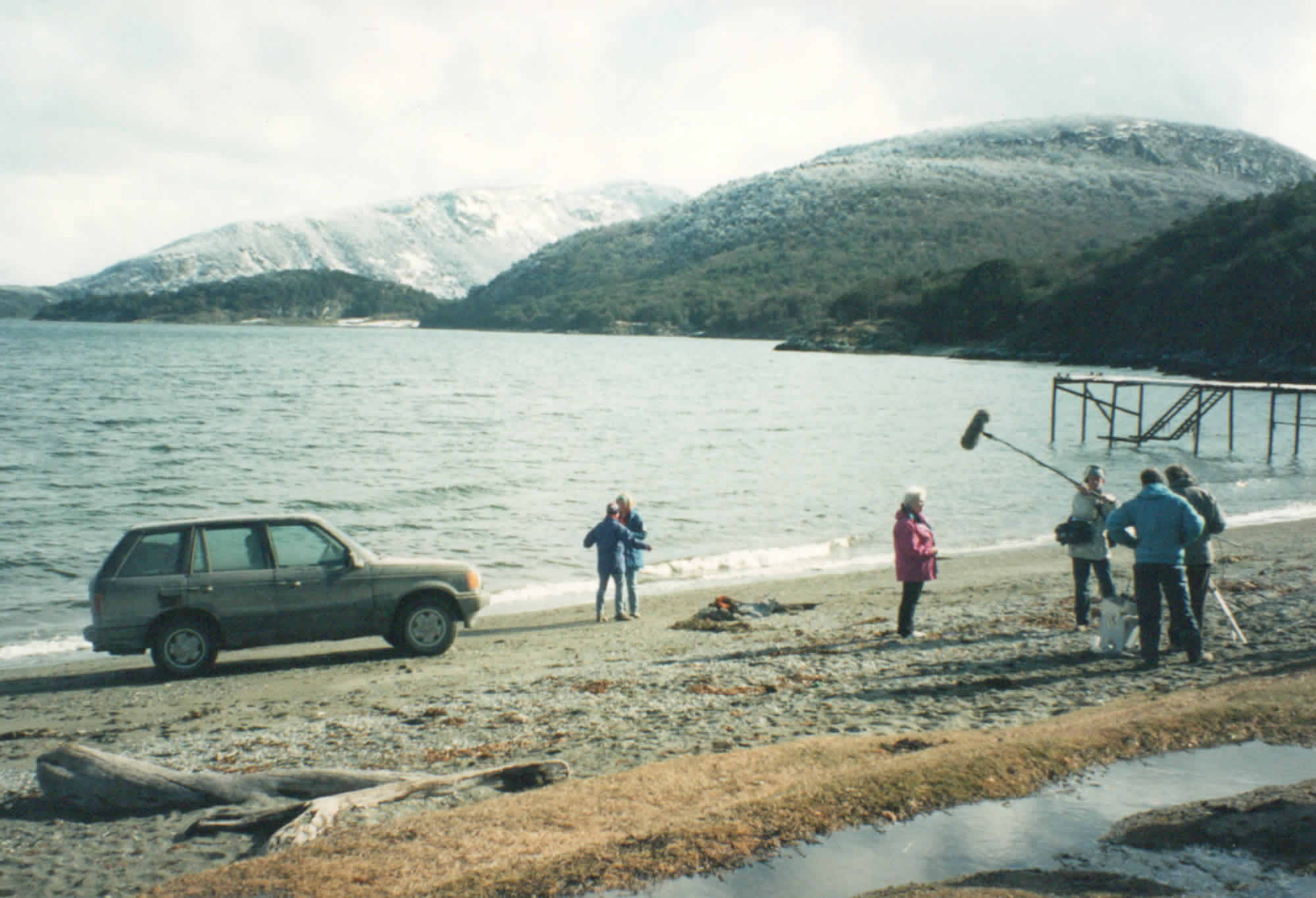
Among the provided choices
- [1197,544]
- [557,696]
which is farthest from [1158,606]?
[557,696]

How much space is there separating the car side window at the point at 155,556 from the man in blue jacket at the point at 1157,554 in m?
9.98

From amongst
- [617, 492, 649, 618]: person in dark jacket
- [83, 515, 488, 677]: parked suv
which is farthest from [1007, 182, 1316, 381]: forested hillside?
[83, 515, 488, 677]: parked suv

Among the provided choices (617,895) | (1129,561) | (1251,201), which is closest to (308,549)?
(617,895)

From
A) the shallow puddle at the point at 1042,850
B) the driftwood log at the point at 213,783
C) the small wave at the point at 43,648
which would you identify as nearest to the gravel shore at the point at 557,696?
the driftwood log at the point at 213,783

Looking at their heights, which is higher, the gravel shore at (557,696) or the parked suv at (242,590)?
the parked suv at (242,590)

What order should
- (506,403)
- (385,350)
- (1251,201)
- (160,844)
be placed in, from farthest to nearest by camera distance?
(385,350) < (1251,201) < (506,403) < (160,844)

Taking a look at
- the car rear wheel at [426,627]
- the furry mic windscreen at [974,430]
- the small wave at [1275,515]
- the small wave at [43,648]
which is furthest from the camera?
the small wave at [1275,515]

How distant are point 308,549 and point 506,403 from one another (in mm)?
65065

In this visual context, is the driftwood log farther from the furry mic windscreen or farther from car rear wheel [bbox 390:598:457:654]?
the furry mic windscreen

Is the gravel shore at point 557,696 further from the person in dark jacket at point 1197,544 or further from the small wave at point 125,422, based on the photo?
the small wave at point 125,422

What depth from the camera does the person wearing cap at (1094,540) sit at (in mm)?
13180

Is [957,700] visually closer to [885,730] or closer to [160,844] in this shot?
[885,730]

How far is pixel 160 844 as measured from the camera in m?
6.95

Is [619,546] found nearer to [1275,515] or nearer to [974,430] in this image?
[974,430]
